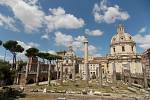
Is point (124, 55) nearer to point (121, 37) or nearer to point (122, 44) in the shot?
point (122, 44)

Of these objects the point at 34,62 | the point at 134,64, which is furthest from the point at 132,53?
the point at 34,62

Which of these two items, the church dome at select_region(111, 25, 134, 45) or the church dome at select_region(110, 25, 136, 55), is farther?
the church dome at select_region(111, 25, 134, 45)

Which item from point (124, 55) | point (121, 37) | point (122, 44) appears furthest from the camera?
point (121, 37)

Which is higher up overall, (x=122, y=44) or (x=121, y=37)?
(x=121, y=37)

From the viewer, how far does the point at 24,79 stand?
199 feet

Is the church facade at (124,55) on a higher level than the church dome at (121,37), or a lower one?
lower

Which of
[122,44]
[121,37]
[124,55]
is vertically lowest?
[124,55]

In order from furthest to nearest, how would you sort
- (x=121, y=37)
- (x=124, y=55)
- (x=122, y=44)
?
(x=121, y=37), (x=122, y=44), (x=124, y=55)

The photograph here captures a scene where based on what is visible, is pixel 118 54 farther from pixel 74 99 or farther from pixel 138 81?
pixel 74 99

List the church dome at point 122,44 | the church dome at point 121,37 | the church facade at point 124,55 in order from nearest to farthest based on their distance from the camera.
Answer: the church facade at point 124,55 → the church dome at point 122,44 → the church dome at point 121,37

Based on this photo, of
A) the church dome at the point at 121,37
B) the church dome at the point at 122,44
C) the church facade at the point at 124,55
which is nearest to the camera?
the church facade at the point at 124,55

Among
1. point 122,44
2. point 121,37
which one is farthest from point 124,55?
point 121,37

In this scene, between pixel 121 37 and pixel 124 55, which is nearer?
pixel 124 55

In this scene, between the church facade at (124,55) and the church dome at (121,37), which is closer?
the church facade at (124,55)
